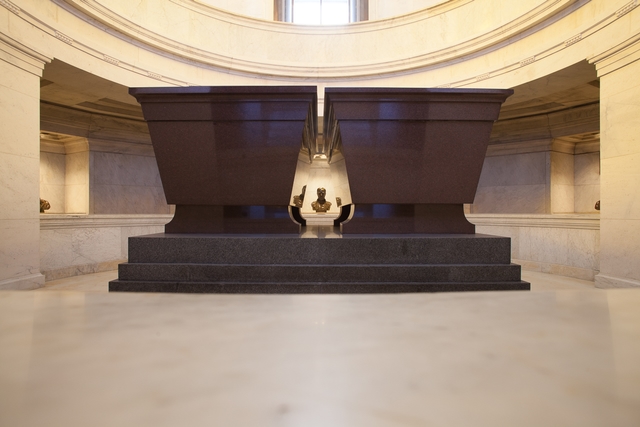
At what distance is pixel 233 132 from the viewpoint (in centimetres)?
362

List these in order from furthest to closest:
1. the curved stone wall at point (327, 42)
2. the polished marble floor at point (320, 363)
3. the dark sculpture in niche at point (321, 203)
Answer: the dark sculpture in niche at point (321, 203) → the curved stone wall at point (327, 42) → the polished marble floor at point (320, 363)

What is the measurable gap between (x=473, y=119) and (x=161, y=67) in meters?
7.14

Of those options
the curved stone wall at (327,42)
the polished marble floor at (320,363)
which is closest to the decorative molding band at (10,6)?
the curved stone wall at (327,42)

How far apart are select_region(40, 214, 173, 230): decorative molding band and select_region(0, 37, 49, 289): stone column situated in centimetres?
95

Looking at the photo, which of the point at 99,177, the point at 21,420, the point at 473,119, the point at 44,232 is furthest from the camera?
the point at 99,177

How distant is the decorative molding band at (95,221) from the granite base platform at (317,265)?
428 cm

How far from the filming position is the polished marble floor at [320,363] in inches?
25.5

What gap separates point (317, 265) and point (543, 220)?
5.81 m

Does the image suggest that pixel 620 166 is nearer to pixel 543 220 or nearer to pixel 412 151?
pixel 543 220

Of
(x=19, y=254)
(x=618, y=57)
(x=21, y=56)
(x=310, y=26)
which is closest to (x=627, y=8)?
(x=618, y=57)

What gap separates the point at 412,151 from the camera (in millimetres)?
3666

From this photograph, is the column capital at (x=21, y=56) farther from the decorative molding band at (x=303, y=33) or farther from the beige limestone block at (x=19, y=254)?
the beige limestone block at (x=19, y=254)

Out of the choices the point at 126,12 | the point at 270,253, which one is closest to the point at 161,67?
the point at 126,12

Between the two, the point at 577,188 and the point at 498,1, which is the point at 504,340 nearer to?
the point at 498,1
